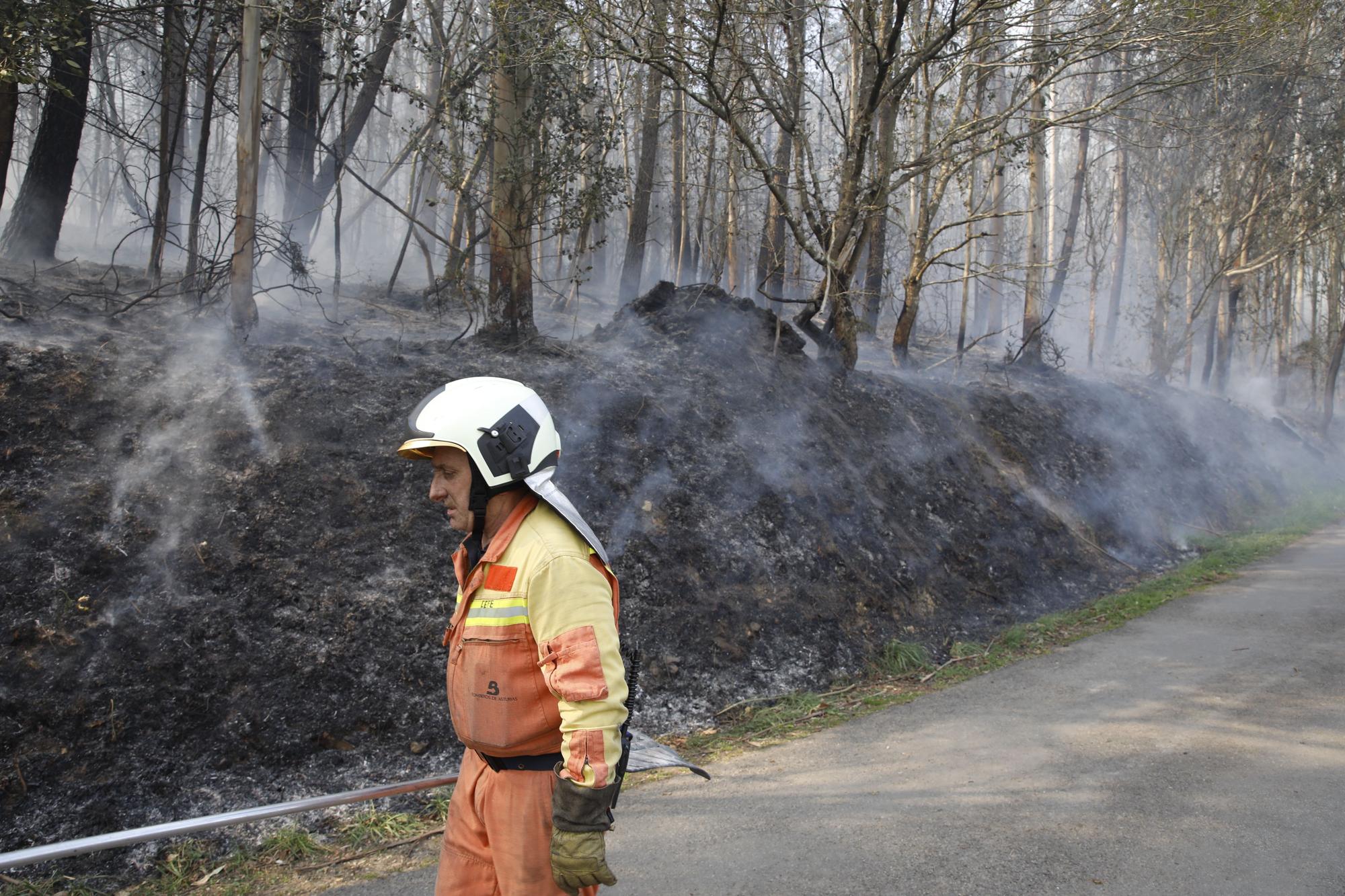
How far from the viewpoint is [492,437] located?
2.49m

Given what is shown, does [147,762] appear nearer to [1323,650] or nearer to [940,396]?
[1323,650]

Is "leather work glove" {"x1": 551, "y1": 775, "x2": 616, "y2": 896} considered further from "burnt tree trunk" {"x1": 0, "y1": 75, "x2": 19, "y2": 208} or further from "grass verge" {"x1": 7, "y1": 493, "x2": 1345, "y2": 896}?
"burnt tree trunk" {"x1": 0, "y1": 75, "x2": 19, "y2": 208}

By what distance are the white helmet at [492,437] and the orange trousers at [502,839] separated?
0.64m

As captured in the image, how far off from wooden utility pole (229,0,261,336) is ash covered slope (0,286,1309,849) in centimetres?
53

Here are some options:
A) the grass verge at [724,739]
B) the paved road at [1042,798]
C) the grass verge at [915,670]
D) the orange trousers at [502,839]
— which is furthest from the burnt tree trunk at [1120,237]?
the orange trousers at [502,839]

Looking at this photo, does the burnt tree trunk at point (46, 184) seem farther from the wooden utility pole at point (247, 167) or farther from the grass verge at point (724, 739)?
the grass verge at point (724, 739)

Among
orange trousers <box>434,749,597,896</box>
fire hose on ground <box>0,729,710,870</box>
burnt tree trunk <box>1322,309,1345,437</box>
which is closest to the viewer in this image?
orange trousers <box>434,749,597,896</box>

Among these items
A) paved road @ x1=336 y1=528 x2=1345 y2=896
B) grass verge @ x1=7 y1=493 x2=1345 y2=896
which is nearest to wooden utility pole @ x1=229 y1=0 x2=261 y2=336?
grass verge @ x1=7 y1=493 x2=1345 y2=896

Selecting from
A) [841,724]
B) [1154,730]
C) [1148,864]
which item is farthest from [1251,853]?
[841,724]

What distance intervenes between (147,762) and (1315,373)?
3325 cm

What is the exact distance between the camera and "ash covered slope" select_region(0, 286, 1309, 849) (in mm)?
4625

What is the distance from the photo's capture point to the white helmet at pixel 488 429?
249cm

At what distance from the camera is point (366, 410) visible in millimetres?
7215

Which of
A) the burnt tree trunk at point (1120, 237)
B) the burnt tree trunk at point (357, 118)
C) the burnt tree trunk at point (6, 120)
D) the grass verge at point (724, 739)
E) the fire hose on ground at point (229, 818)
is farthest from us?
the burnt tree trunk at point (1120, 237)
